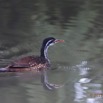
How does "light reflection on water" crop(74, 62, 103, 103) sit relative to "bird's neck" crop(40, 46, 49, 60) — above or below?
above

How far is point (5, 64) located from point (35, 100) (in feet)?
11.1

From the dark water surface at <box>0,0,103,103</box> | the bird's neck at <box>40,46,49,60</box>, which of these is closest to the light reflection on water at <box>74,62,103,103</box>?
the dark water surface at <box>0,0,103,103</box>

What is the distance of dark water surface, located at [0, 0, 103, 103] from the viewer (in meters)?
8.77

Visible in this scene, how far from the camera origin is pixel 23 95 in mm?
8578

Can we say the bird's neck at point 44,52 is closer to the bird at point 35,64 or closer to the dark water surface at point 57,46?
the bird at point 35,64

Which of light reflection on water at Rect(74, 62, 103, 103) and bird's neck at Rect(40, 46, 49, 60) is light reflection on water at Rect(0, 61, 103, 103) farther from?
bird's neck at Rect(40, 46, 49, 60)

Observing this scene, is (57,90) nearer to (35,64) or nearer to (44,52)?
(35,64)

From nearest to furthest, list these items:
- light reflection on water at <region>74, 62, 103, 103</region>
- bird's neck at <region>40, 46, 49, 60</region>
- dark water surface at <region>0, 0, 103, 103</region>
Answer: light reflection on water at <region>74, 62, 103, 103</region> → dark water surface at <region>0, 0, 103, 103</region> → bird's neck at <region>40, 46, 49, 60</region>

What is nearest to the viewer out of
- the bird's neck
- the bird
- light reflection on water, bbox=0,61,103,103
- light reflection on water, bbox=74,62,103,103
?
light reflection on water, bbox=74,62,103,103

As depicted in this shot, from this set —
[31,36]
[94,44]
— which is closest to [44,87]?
[94,44]

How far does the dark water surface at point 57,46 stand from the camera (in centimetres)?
877

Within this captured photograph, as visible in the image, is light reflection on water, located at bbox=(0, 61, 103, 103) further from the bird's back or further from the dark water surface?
the bird's back

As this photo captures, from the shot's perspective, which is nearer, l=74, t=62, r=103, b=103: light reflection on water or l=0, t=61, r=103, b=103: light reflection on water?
l=74, t=62, r=103, b=103: light reflection on water

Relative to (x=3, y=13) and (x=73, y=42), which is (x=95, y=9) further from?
(x=3, y=13)
